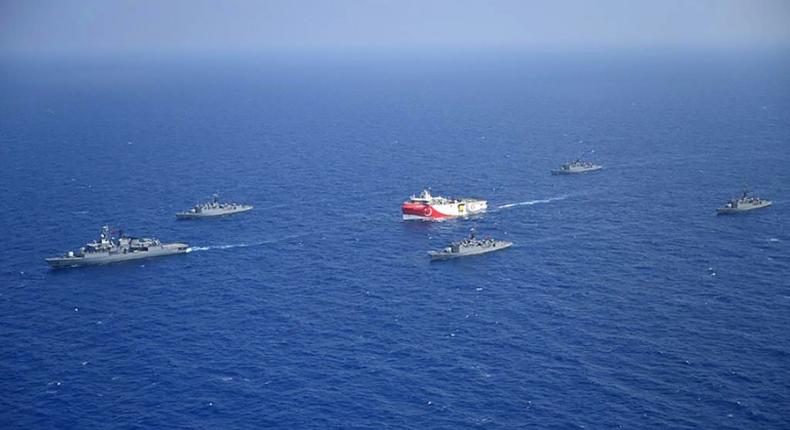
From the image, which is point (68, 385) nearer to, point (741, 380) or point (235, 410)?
point (235, 410)

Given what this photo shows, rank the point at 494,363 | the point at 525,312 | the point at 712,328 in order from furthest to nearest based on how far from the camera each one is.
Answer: the point at 525,312 → the point at 712,328 → the point at 494,363

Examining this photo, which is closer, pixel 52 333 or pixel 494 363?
pixel 494 363

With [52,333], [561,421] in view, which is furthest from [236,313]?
[561,421]

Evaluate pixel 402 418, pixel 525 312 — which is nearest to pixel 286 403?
pixel 402 418

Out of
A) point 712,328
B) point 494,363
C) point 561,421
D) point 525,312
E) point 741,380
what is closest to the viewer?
point 561,421

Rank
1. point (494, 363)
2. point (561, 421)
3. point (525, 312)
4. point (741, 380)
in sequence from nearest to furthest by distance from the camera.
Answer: point (561, 421), point (741, 380), point (494, 363), point (525, 312)

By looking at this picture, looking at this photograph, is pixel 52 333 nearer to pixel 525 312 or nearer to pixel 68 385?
pixel 68 385

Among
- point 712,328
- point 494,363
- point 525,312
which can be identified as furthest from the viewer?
point 525,312

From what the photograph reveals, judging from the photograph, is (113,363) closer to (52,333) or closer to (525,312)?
(52,333)

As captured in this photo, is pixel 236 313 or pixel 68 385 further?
pixel 236 313
